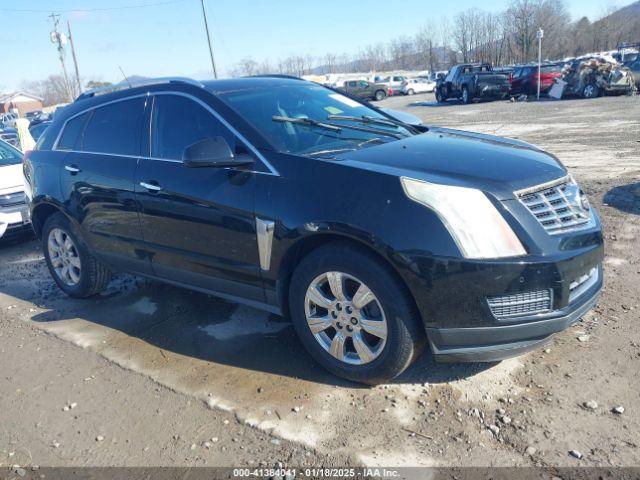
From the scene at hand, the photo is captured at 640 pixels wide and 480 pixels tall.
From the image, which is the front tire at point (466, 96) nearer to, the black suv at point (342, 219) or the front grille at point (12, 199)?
the front grille at point (12, 199)

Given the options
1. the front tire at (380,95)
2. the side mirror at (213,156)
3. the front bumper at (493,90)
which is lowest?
the front tire at (380,95)

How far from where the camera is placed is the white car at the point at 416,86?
46250 millimetres

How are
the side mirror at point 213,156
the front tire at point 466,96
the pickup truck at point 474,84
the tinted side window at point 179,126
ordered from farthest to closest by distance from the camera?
the front tire at point 466,96, the pickup truck at point 474,84, the tinted side window at point 179,126, the side mirror at point 213,156

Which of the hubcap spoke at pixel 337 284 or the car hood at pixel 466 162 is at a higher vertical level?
the car hood at pixel 466 162

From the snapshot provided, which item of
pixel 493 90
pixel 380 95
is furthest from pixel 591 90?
pixel 380 95

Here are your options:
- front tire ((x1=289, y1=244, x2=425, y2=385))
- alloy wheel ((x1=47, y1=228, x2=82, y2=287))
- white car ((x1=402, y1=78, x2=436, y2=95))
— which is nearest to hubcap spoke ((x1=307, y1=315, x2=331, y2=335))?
front tire ((x1=289, y1=244, x2=425, y2=385))

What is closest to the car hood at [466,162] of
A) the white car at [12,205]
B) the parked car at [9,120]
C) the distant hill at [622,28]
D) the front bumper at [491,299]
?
the front bumper at [491,299]

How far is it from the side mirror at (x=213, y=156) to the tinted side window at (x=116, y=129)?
988 millimetres

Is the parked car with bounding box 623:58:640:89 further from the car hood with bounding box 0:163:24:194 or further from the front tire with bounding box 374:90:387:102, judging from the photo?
the car hood with bounding box 0:163:24:194

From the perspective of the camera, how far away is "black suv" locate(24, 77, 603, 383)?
2.80 meters

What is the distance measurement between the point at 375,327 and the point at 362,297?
188mm

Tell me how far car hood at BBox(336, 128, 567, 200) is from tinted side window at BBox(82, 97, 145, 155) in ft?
6.16

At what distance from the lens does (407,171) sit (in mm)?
3027

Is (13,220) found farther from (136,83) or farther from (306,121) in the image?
(306,121)
